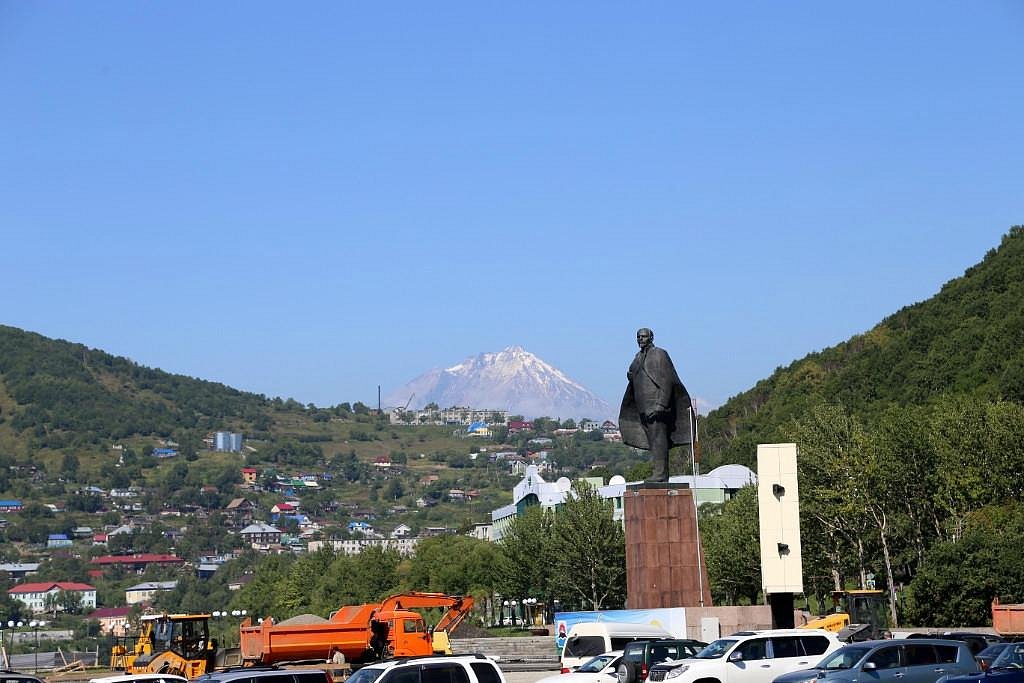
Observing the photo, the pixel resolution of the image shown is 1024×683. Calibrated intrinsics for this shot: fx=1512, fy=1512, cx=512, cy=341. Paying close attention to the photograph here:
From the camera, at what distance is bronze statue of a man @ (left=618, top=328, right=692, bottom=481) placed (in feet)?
127

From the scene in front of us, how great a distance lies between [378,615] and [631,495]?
11442 mm

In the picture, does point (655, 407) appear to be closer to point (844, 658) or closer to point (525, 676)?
point (525, 676)

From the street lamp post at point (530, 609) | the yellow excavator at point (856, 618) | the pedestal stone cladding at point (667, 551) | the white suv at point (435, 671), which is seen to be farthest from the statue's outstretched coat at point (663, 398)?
the street lamp post at point (530, 609)

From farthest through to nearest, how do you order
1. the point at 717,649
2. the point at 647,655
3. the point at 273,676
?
1. the point at 647,655
2. the point at 717,649
3. the point at 273,676

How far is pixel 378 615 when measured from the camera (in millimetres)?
45844

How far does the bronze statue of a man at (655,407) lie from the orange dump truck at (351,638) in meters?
10.2

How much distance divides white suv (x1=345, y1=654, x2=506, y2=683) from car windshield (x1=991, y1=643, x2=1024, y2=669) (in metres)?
9.85

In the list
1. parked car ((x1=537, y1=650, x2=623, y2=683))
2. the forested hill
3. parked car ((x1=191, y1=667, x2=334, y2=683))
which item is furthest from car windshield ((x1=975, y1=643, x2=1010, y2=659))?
the forested hill

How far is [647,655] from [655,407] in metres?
9.89

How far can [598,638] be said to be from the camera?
35844mm

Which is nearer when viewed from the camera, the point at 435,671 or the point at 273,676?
the point at 435,671

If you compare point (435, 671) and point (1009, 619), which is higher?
point (1009, 619)

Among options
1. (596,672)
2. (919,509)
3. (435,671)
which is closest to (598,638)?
(596,672)

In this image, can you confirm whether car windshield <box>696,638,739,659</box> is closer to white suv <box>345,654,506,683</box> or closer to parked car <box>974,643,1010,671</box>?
parked car <box>974,643,1010,671</box>
